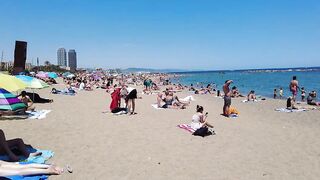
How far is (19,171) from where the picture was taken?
200 inches

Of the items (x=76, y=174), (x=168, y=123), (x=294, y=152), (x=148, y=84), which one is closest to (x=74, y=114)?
(x=168, y=123)

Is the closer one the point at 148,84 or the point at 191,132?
the point at 191,132

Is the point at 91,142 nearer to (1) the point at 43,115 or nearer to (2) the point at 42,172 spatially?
(2) the point at 42,172

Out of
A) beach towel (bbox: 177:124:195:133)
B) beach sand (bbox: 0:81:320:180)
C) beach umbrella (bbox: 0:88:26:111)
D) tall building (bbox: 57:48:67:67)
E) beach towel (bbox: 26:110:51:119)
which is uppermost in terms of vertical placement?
tall building (bbox: 57:48:67:67)

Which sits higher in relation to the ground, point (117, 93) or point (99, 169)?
point (117, 93)

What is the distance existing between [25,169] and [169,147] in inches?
132

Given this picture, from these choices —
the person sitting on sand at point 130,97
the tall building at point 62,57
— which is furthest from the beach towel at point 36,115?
the tall building at point 62,57

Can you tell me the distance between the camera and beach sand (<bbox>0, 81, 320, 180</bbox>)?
5.86m

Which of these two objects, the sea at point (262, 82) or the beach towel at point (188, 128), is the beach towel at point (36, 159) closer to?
the beach towel at point (188, 128)

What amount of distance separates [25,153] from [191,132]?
4.48 m

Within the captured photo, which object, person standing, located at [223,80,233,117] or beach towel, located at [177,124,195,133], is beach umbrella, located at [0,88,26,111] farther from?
person standing, located at [223,80,233,117]

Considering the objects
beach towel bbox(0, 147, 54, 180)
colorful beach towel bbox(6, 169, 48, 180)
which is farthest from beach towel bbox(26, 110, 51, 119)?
colorful beach towel bbox(6, 169, 48, 180)

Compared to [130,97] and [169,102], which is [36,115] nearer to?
[130,97]

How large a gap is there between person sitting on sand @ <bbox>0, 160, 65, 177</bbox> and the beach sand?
145 millimetres
